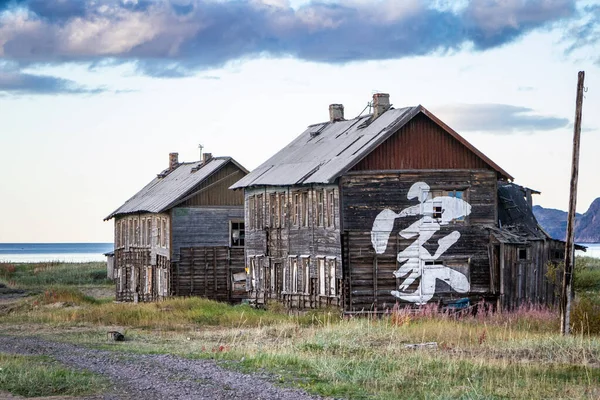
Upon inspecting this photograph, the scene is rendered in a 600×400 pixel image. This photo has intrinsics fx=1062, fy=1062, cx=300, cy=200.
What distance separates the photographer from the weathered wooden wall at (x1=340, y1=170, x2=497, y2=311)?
1401 inches

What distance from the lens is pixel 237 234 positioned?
51.2m

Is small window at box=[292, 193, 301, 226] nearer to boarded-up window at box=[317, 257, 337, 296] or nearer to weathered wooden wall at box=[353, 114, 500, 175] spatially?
boarded-up window at box=[317, 257, 337, 296]

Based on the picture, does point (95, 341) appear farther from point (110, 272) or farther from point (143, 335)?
point (110, 272)

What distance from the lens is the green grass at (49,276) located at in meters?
68.0

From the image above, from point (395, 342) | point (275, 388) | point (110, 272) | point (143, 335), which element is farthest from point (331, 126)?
point (110, 272)

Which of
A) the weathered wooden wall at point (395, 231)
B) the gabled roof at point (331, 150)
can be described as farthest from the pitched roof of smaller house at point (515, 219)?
the gabled roof at point (331, 150)

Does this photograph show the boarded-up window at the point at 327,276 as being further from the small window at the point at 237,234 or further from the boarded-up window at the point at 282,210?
the small window at the point at 237,234

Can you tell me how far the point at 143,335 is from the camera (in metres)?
30.7

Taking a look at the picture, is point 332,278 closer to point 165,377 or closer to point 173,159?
point 165,377

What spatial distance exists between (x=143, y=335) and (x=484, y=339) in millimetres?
10470

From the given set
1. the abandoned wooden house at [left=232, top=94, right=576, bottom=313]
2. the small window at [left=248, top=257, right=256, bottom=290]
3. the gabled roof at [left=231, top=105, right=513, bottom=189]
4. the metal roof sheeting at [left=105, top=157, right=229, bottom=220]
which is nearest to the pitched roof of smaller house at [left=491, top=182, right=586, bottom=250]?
the abandoned wooden house at [left=232, top=94, right=576, bottom=313]

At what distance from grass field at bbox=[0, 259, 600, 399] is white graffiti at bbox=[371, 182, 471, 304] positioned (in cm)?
110

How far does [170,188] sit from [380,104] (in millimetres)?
18127

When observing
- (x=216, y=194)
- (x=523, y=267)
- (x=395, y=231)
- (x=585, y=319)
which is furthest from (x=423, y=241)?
(x=216, y=194)
